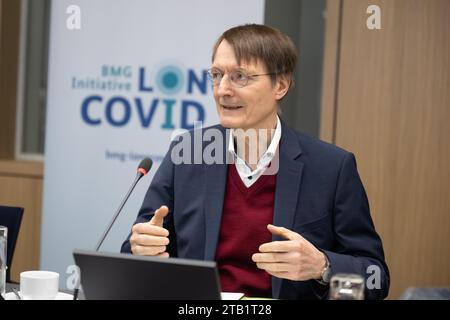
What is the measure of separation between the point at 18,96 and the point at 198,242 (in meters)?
3.43

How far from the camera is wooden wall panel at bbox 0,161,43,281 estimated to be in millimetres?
5137

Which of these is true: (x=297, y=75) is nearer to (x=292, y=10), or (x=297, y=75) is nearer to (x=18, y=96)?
(x=292, y=10)

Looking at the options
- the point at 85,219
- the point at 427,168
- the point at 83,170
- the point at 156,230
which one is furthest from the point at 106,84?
the point at 156,230

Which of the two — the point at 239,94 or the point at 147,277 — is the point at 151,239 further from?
the point at 239,94

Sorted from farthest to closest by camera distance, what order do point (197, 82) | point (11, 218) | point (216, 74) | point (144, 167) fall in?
point (197, 82), point (11, 218), point (216, 74), point (144, 167)

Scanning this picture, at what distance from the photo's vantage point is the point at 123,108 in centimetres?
423

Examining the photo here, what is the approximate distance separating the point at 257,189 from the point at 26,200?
122 inches

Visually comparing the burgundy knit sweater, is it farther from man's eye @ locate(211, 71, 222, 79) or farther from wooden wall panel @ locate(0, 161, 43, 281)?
wooden wall panel @ locate(0, 161, 43, 281)

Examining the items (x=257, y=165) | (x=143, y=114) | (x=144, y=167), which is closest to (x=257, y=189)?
(x=257, y=165)

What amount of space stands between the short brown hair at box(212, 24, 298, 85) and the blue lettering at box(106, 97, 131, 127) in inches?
69.4

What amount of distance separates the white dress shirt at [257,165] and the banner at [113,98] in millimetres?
1479

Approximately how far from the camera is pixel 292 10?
4941 mm

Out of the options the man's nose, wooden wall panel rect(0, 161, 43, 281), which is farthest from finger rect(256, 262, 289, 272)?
wooden wall panel rect(0, 161, 43, 281)

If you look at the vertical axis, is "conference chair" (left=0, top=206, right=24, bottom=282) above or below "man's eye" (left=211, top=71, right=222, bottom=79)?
below
